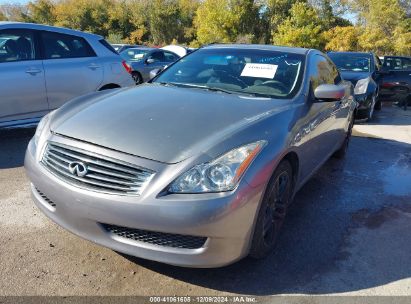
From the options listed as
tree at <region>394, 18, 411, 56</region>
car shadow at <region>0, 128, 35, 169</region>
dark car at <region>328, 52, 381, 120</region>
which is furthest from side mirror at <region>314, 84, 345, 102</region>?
tree at <region>394, 18, 411, 56</region>

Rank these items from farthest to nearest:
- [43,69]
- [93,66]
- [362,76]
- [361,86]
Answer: [362,76] → [361,86] → [93,66] → [43,69]

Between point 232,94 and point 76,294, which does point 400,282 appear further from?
point 76,294

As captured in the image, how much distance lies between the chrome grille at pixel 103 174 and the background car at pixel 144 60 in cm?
951

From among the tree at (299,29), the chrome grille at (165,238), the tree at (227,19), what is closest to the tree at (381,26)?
the tree at (299,29)

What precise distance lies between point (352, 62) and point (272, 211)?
25.8 feet

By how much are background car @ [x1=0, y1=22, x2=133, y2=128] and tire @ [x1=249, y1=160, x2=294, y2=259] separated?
3.78 meters

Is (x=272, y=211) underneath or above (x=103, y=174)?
underneath

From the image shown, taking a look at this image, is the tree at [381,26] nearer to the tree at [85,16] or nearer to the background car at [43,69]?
the tree at [85,16]

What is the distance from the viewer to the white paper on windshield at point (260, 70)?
396cm

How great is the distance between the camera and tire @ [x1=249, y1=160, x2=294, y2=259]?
277cm

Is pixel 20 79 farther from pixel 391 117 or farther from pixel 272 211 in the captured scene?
pixel 391 117

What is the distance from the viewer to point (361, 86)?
8.38m

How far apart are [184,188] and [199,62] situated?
2250 mm

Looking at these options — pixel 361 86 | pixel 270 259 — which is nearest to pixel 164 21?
pixel 361 86
